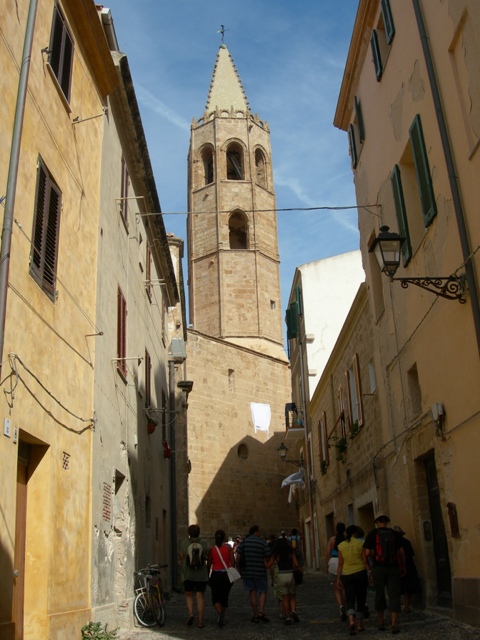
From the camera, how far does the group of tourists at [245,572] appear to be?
9672 mm

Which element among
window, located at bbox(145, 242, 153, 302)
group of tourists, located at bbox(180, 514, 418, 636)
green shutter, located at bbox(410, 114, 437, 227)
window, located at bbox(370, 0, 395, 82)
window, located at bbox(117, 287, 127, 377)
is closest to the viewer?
group of tourists, located at bbox(180, 514, 418, 636)

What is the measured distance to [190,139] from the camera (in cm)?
4338

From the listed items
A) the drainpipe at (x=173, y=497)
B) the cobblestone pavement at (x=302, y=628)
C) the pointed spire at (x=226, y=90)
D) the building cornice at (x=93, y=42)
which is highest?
the pointed spire at (x=226, y=90)

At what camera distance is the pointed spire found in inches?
1742

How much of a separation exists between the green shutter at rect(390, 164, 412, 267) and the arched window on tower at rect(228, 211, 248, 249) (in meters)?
30.0

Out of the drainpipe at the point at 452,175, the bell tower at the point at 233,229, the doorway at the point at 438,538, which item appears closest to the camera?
the drainpipe at the point at 452,175

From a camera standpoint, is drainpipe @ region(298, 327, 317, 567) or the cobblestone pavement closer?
the cobblestone pavement

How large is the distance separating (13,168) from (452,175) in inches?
179

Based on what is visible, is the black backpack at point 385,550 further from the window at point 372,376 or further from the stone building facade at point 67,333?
the window at point 372,376

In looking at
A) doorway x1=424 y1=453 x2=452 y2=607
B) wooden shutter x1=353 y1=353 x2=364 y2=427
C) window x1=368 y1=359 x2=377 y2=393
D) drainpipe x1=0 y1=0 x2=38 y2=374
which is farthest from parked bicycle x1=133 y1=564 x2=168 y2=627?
drainpipe x1=0 y1=0 x2=38 y2=374

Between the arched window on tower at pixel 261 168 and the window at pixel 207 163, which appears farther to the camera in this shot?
the arched window on tower at pixel 261 168

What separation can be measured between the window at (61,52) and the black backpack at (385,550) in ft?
20.7

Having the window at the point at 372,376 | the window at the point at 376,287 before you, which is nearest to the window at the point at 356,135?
the window at the point at 376,287

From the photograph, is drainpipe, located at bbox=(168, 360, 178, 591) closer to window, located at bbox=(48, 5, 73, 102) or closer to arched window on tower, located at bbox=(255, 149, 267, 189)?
window, located at bbox=(48, 5, 73, 102)
